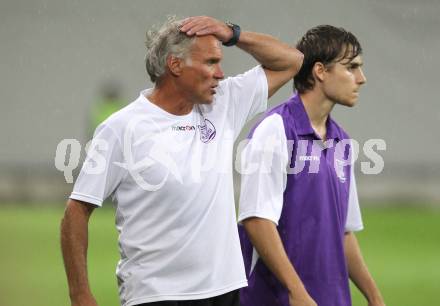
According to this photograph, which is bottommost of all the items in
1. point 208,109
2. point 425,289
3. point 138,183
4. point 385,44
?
point 425,289

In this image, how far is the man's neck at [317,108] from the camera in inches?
208

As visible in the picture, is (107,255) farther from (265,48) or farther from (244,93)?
(265,48)

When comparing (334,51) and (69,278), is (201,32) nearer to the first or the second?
(334,51)

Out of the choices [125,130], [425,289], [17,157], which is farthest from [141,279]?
[17,157]

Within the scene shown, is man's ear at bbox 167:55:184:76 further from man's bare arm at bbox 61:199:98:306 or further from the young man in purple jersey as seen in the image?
man's bare arm at bbox 61:199:98:306

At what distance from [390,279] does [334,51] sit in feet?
21.4

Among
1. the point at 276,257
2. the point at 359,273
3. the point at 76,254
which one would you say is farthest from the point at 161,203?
the point at 359,273

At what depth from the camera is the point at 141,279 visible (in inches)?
181

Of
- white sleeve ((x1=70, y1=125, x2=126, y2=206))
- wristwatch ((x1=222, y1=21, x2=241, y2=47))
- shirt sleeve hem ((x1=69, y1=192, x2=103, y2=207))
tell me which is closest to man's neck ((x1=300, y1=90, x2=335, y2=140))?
wristwatch ((x1=222, y1=21, x2=241, y2=47))

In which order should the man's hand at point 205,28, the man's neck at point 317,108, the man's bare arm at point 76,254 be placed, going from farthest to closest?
the man's neck at point 317,108, the man's hand at point 205,28, the man's bare arm at point 76,254

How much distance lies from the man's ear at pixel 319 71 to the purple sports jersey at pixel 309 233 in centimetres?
27

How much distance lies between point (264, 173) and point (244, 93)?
391 mm

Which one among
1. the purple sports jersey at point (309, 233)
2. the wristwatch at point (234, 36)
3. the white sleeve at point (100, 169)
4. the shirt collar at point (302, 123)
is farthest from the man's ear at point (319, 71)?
the white sleeve at point (100, 169)

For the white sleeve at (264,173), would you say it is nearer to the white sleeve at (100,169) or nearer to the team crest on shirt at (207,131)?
the team crest on shirt at (207,131)
